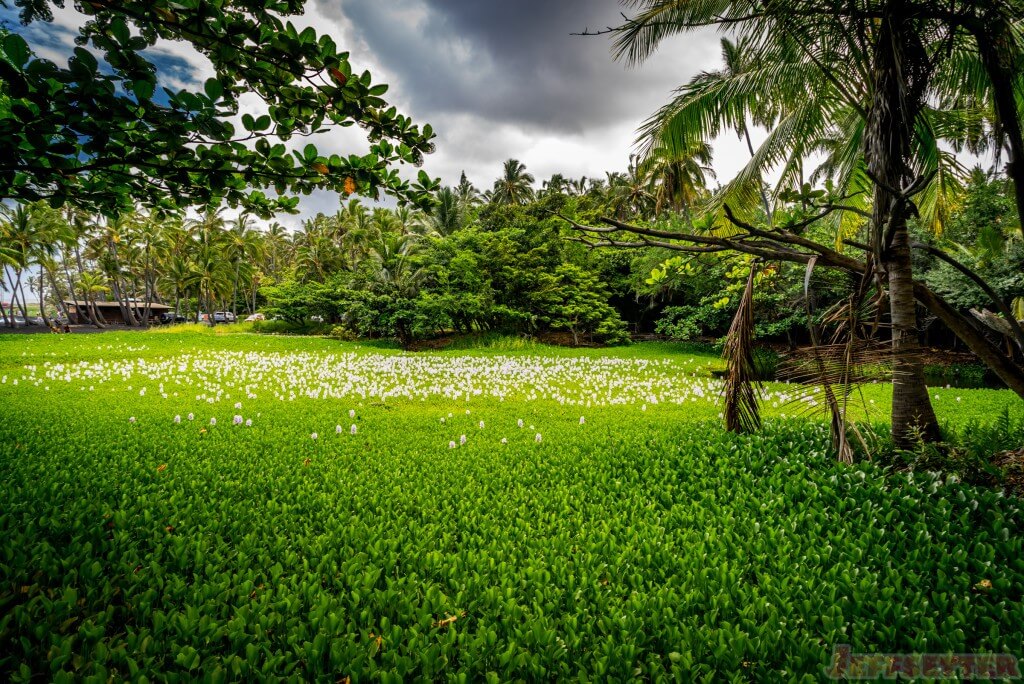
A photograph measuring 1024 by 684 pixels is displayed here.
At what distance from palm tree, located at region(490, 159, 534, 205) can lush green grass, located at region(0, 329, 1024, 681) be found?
32.1 m

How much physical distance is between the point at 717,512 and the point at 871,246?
235 centimetres

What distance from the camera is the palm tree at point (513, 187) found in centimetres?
3509

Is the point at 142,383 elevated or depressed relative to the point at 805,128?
depressed

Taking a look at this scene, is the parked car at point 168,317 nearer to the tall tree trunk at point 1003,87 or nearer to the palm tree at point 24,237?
the palm tree at point 24,237

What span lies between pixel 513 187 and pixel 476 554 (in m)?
35.1

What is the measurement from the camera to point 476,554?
117 inches

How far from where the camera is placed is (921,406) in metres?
4.12

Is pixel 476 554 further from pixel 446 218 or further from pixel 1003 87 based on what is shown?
pixel 446 218

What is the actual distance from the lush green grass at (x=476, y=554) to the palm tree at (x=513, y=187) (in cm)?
3208

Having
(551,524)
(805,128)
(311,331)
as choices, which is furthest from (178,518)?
(311,331)

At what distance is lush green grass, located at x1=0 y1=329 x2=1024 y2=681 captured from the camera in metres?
2.08

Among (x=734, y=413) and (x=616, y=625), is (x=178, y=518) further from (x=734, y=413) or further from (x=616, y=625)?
(x=734, y=413)

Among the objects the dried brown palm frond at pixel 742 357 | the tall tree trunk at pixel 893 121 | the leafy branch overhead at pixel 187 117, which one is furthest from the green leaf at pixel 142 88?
the dried brown palm frond at pixel 742 357

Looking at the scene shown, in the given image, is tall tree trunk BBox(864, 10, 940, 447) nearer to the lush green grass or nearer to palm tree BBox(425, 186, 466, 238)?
the lush green grass
